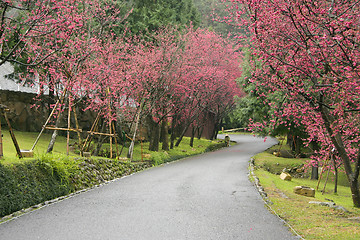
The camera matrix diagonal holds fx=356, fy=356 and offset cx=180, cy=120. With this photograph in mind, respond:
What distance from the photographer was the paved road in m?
7.00

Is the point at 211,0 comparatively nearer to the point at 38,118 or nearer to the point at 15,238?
the point at 38,118

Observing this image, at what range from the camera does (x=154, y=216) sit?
8.44m

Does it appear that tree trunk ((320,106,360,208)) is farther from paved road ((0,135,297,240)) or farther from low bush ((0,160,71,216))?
low bush ((0,160,71,216))

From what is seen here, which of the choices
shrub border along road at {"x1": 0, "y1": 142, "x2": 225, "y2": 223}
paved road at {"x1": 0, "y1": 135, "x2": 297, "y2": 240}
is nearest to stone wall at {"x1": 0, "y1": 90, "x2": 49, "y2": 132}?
→ shrub border along road at {"x1": 0, "y1": 142, "x2": 225, "y2": 223}

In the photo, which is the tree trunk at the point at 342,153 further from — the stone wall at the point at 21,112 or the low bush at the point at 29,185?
the stone wall at the point at 21,112

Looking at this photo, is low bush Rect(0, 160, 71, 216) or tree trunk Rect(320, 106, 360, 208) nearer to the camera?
low bush Rect(0, 160, 71, 216)

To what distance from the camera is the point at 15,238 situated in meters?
6.60

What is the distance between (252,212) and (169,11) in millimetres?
22083

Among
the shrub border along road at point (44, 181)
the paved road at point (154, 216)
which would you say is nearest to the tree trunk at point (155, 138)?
the shrub border along road at point (44, 181)

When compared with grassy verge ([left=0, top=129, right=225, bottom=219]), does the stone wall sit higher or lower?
higher

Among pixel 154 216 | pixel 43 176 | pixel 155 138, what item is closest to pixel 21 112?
pixel 155 138

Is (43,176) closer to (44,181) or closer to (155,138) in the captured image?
(44,181)

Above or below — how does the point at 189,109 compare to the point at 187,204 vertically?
above

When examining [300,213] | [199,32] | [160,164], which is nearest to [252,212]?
[300,213]
